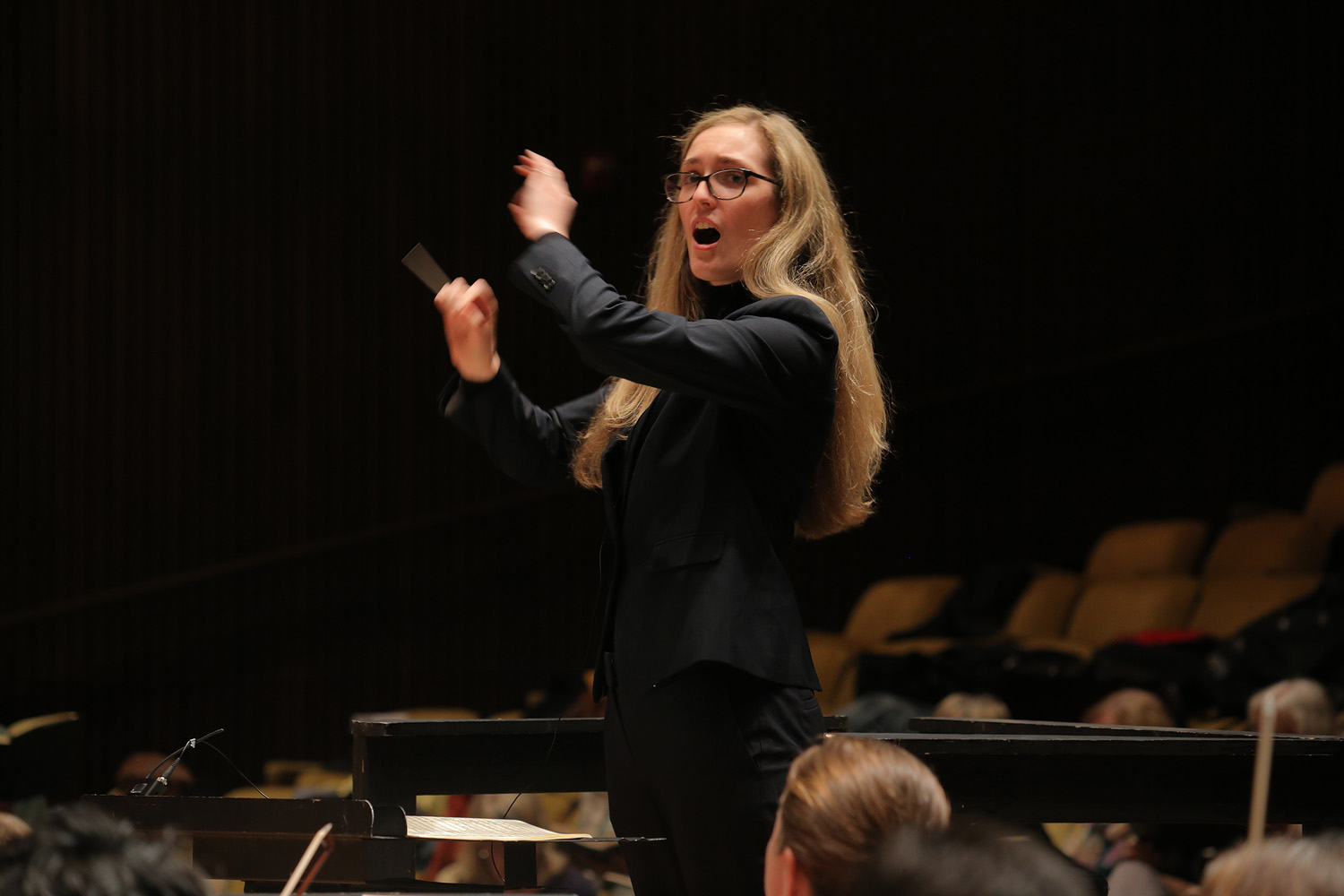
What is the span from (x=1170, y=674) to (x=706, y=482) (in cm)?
226

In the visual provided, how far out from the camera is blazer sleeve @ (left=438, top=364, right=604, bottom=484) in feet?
4.78

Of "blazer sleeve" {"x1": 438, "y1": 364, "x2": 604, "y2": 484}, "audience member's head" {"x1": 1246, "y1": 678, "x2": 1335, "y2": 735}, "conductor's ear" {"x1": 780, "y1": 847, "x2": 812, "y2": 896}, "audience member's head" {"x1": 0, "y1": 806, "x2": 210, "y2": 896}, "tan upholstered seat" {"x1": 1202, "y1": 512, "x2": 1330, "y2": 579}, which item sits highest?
"blazer sleeve" {"x1": 438, "y1": 364, "x2": 604, "y2": 484}

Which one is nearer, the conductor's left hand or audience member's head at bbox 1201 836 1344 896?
audience member's head at bbox 1201 836 1344 896

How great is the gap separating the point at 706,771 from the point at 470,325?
1.59ft

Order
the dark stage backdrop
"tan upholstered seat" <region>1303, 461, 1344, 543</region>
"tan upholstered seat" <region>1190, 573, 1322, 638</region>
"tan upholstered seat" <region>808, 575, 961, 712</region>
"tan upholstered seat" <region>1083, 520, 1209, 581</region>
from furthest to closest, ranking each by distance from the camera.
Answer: the dark stage backdrop → "tan upholstered seat" <region>808, 575, 961, 712</region> → "tan upholstered seat" <region>1083, 520, 1209, 581</region> → "tan upholstered seat" <region>1303, 461, 1344, 543</region> → "tan upholstered seat" <region>1190, 573, 1322, 638</region>

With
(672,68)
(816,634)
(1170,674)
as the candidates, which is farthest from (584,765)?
(672,68)

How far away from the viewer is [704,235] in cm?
144

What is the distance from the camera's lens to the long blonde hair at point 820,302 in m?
1.40

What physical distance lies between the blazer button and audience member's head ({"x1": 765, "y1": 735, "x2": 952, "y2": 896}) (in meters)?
0.49

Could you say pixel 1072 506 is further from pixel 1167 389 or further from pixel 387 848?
pixel 387 848

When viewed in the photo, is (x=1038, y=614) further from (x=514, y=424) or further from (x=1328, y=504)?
(x=514, y=424)

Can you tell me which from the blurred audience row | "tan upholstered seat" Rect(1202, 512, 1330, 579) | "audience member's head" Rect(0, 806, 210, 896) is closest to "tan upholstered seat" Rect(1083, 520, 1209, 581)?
"tan upholstered seat" Rect(1202, 512, 1330, 579)

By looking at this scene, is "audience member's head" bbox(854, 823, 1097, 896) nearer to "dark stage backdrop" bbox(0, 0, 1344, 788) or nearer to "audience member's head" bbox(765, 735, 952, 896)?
"audience member's head" bbox(765, 735, 952, 896)

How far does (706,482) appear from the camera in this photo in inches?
50.7
